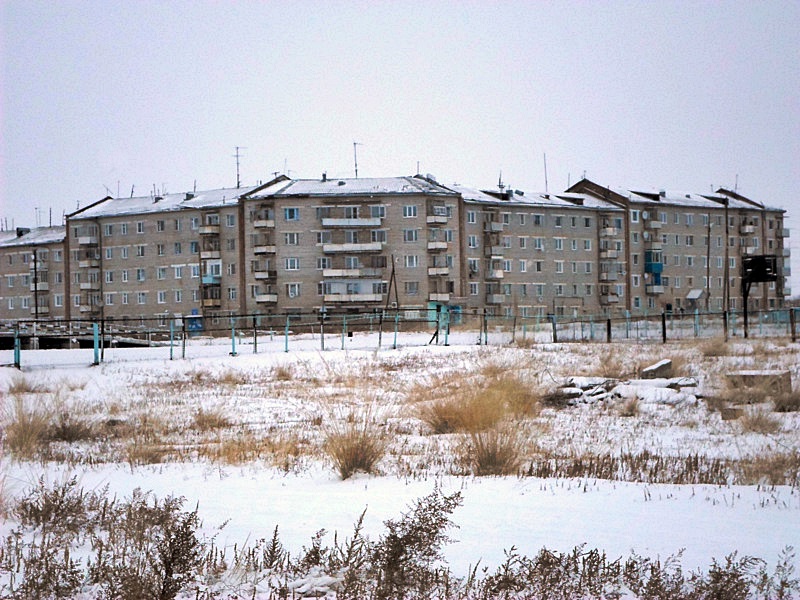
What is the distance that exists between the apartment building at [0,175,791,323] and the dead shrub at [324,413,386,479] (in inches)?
2378

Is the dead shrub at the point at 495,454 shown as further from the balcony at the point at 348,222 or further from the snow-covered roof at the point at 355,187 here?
the balcony at the point at 348,222

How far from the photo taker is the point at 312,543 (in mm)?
6352

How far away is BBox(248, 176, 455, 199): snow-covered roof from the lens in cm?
7681

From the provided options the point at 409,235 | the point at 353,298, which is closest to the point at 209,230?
the point at 353,298

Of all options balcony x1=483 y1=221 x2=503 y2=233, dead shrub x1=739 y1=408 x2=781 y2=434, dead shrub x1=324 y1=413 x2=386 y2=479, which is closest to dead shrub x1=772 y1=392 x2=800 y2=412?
dead shrub x1=739 y1=408 x2=781 y2=434

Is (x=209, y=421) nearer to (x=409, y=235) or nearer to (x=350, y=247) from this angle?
(x=350, y=247)

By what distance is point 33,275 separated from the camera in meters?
91.6

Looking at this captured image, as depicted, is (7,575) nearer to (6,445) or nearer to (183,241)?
(6,445)

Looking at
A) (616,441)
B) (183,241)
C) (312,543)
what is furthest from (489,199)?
(312,543)

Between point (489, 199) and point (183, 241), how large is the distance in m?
→ 28.1

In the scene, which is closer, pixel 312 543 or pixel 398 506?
pixel 312 543

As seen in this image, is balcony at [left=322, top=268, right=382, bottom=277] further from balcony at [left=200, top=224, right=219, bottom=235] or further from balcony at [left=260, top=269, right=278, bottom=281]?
balcony at [left=200, top=224, right=219, bottom=235]

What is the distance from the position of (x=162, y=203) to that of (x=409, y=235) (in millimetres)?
24757

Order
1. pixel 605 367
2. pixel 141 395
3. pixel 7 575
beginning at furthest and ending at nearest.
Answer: pixel 605 367, pixel 141 395, pixel 7 575
